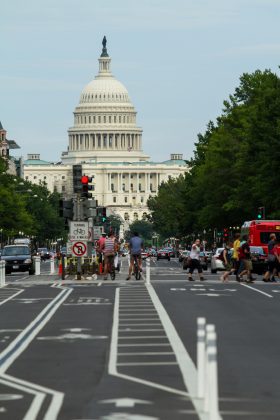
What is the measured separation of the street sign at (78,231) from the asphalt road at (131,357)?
16.2 metres

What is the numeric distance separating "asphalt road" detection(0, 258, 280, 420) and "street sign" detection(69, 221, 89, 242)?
639 inches

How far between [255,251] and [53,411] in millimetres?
56435

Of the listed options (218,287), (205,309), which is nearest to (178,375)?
(205,309)

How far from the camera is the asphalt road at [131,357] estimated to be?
51.6 ft

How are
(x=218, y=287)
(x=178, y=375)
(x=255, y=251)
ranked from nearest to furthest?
(x=178, y=375) → (x=218, y=287) → (x=255, y=251)

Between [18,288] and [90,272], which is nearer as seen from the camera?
[18,288]

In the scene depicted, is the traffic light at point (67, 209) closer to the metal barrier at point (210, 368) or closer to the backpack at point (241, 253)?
the backpack at point (241, 253)

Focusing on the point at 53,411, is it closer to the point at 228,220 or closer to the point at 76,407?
the point at 76,407

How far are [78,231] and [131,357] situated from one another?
35888 mm

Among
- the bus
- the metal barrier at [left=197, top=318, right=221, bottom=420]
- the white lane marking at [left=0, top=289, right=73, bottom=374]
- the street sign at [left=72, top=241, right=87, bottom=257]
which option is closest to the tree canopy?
the bus

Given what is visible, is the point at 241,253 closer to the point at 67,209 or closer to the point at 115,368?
the point at 67,209

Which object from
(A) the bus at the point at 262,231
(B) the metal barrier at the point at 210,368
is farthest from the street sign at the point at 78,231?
(B) the metal barrier at the point at 210,368

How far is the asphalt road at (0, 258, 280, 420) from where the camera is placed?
1572cm

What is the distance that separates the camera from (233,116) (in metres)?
123
